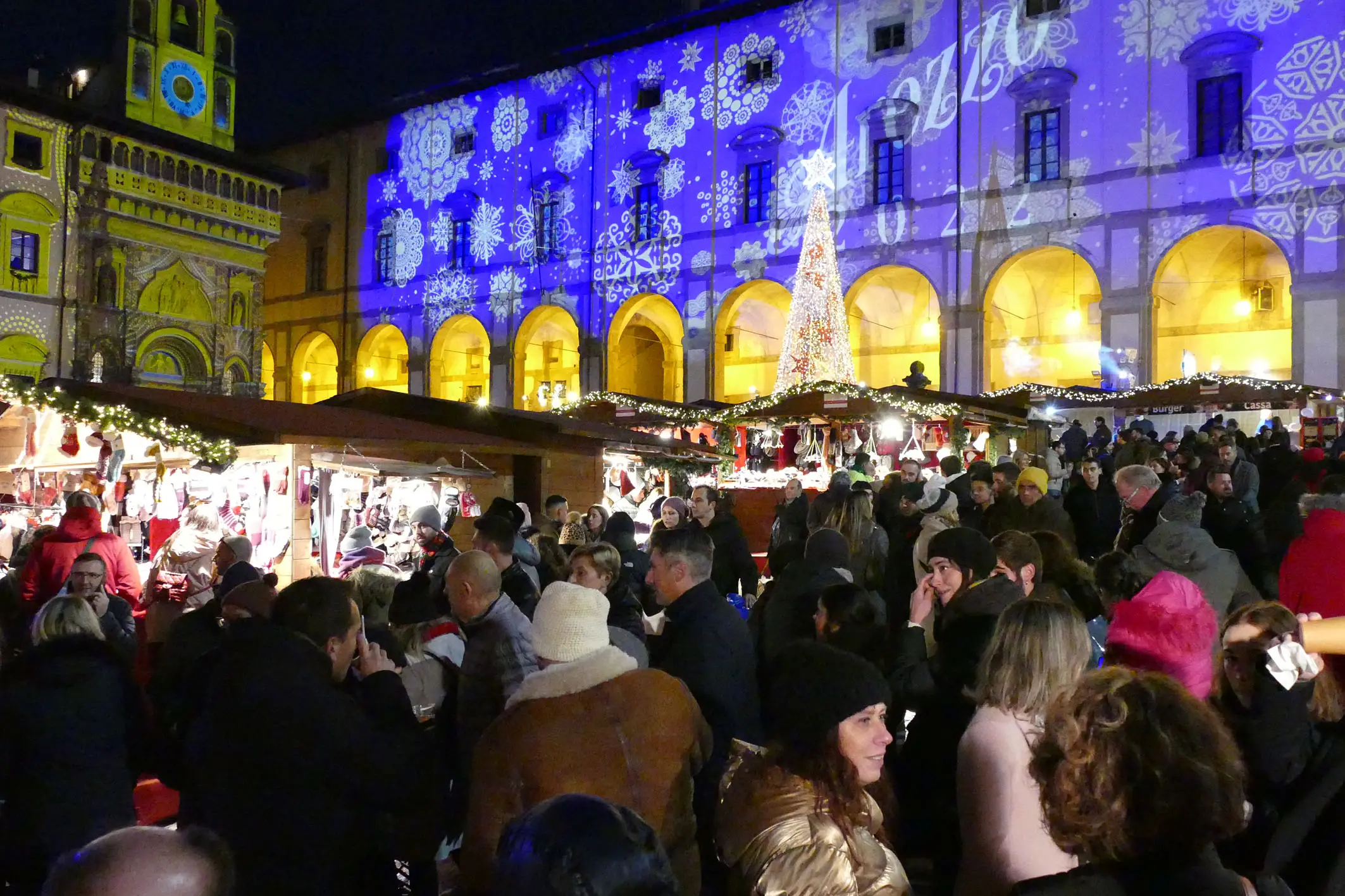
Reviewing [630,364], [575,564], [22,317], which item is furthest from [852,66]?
[575,564]

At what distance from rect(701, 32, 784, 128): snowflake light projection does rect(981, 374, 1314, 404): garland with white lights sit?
12668 millimetres

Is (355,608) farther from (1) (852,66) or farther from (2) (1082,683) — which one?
(1) (852,66)

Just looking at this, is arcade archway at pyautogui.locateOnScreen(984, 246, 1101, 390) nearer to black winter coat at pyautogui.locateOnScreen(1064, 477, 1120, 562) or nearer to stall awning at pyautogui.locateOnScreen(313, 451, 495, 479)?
stall awning at pyautogui.locateOnScreen(313, 451, 495, 479)

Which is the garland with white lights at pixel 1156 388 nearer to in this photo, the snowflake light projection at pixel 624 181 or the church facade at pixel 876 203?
the church facade at pixel 876 203

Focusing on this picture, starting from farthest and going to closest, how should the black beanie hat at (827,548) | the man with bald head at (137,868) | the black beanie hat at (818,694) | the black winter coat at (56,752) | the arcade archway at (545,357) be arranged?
1. the arcade archway at (545,357)
2. the black beanie hat at (827,548)
3. the black winter coat at (56,752)
4. the black beanie hat at (818,694)
5. the man with bald head at (137,868)

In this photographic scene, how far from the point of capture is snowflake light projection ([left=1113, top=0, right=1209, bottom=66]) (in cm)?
2466

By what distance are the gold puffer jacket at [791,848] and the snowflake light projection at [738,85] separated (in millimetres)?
29470

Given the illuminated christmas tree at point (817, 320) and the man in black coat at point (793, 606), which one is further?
the illuminated christmas tree at point (817, 320)

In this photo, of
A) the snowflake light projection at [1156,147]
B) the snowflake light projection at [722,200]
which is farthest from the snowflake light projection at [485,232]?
the snowflake light projection at [1156,147]

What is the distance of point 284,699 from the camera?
3.11 m

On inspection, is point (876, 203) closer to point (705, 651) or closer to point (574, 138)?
point (574, 138)

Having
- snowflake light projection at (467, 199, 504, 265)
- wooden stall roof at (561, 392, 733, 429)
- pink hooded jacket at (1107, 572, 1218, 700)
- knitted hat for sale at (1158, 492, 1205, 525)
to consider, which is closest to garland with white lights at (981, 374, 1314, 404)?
wooden stall roof at (561, 392, 733, 429)

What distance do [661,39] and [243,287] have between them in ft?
54.1

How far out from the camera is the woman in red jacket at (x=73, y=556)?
22.9 feet
